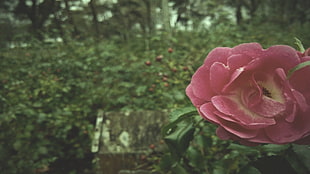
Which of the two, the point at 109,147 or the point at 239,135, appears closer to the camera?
the point at 239,135

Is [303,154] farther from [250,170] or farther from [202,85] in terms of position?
[202,85]

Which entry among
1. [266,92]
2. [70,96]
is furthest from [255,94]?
[70,96]

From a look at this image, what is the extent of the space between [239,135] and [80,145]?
2.70 m

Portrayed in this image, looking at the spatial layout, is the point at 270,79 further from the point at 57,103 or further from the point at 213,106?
the point at 57,103

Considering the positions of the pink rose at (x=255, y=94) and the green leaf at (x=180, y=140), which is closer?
the pink rose at (x=255, y=94)

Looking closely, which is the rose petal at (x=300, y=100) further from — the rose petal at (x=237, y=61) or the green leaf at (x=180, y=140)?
the green leaf at (x=180, y=140)

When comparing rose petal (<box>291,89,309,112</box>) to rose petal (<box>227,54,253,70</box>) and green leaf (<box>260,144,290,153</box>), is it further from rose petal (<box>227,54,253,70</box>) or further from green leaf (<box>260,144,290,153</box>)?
green leaf (<box>260,144,290,153</box>)

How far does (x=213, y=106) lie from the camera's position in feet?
1.24

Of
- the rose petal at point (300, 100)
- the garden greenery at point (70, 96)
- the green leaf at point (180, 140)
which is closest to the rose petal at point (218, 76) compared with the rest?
the rose petal at point (300, 100)

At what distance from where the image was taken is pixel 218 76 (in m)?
0.39

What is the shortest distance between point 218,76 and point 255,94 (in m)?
0.08

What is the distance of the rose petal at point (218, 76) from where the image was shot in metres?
0.39

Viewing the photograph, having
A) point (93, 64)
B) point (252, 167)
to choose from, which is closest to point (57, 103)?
point (93, 64)

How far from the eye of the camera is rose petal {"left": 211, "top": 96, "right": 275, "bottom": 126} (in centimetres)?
36
